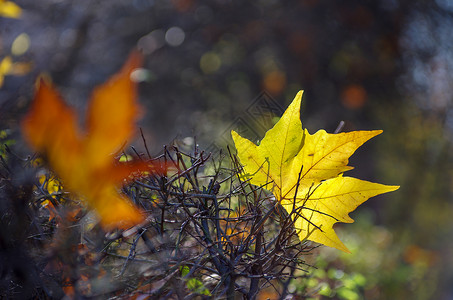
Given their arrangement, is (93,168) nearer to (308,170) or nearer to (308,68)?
(308,170)

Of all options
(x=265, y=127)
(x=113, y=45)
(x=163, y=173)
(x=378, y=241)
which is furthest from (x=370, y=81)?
(x=163, y=173)

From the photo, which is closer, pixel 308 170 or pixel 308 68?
pixel 308 170

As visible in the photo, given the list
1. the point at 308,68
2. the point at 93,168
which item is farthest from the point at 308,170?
the point at 308,68

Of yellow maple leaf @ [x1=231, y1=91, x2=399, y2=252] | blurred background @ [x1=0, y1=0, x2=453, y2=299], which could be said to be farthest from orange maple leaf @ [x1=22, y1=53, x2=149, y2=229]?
blurred background @ [x1=0, y1=0, x2=453, y2=299]

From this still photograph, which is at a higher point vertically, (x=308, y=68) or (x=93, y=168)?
(x=308, y=68)

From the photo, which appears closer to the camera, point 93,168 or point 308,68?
point 93,168
